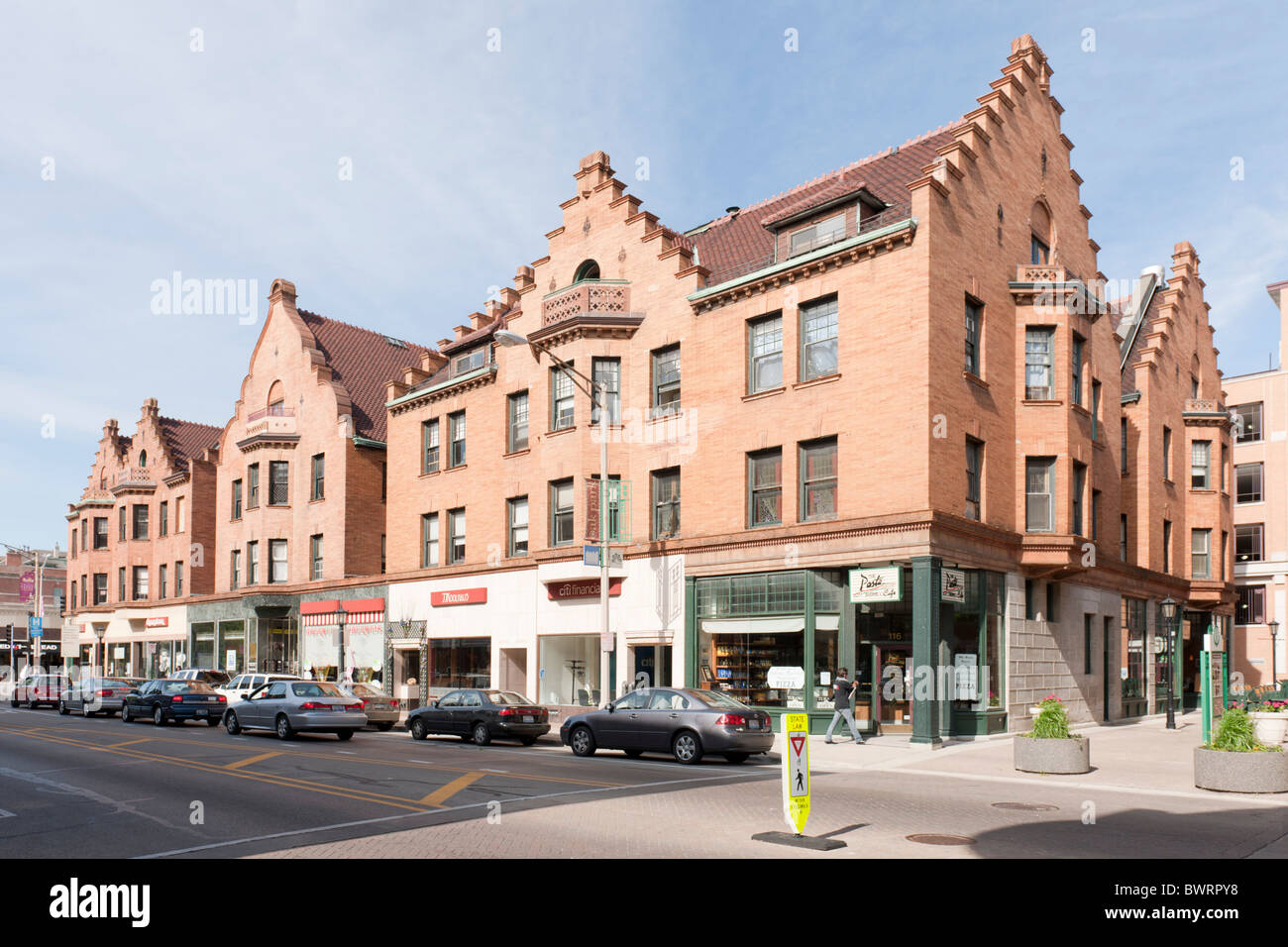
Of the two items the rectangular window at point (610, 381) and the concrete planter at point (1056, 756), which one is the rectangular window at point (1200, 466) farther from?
the concrete planter at point (1056, 756)

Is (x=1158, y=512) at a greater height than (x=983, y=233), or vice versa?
(x=983, y=233)

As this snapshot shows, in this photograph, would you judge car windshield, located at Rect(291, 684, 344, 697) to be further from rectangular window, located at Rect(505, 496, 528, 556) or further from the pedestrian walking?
the pedestrian walking

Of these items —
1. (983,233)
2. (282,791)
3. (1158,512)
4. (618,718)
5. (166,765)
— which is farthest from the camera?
(1158,512)

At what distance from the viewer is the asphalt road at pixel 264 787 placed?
11758mm

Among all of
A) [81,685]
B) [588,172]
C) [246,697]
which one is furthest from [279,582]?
[588,172]

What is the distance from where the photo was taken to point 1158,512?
37.1 m

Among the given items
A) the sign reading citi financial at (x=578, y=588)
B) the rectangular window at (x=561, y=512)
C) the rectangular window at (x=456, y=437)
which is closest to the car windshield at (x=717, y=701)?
the sign reading citi financial at (x=578, y=588)

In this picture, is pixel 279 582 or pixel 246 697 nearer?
pixel 246 697

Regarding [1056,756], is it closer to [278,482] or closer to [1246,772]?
[1246,772]
